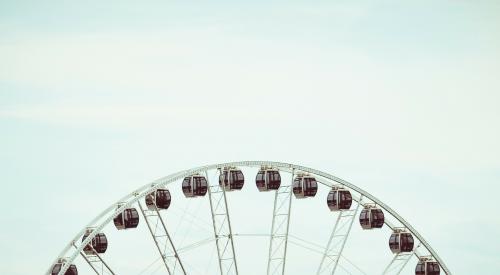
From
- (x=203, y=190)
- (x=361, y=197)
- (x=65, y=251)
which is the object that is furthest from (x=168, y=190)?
(x=361, y=197)

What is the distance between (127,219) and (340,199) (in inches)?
645

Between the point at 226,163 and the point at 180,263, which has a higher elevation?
the point at 226,163

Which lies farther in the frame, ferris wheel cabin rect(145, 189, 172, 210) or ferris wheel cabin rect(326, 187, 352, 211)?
ferris wheel cabin rect(326, 187, 352, 211)

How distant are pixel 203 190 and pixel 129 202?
7.42 m

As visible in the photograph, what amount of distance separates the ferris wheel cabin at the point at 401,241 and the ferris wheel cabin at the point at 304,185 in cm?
823

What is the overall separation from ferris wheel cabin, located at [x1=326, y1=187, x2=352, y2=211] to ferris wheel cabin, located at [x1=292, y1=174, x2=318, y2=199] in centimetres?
181

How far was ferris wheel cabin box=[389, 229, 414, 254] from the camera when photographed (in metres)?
101

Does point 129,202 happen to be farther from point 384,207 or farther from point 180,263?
point 384,207

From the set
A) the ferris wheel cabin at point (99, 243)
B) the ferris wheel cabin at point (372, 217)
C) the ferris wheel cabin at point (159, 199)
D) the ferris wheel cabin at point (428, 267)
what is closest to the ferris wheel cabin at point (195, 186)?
the ferris wheel cabin at point (159, 199)

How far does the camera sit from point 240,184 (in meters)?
95.2

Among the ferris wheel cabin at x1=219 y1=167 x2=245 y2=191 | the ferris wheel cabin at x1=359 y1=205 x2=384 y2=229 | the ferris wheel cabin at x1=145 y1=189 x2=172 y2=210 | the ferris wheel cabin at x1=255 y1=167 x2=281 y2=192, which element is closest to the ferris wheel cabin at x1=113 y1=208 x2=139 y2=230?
the ferris wheel cabin at x1=145 y1=189 x2=172 y2=210

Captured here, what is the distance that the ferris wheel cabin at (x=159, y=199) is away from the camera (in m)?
94.4

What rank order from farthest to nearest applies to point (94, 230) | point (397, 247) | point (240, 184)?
point (397, 247) < point (240, 184) < point (94, 230)

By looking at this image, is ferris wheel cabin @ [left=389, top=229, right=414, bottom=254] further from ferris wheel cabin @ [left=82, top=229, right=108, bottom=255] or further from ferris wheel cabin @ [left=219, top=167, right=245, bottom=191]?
ferris wheel cabin @ [left=82, top=229, right=108, bottom=255]
